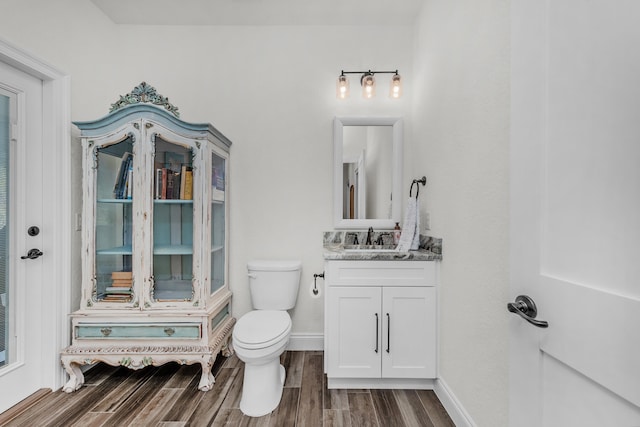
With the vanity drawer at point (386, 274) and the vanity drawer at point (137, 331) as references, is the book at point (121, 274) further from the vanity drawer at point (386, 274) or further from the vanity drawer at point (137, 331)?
the vanity drawer at point (386, 274)

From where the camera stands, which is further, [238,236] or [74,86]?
[238,236]

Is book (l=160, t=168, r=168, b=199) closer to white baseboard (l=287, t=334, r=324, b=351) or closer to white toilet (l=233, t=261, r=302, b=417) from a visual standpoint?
white toilet (l=233, t=261, r=302, b=417)

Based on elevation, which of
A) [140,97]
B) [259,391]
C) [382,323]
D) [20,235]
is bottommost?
[259,391]

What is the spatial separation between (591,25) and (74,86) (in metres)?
2.65

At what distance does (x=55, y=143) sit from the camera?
5.96 feet

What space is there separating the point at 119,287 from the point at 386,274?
176 cm

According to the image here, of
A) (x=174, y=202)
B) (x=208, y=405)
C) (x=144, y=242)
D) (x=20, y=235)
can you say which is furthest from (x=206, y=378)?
(x=20, y=235)

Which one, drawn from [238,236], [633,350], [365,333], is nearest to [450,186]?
[365,333]

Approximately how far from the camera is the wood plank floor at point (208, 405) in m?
1.53

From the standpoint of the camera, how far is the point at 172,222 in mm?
1953

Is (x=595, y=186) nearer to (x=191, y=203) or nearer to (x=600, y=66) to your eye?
(x=600, y=66)

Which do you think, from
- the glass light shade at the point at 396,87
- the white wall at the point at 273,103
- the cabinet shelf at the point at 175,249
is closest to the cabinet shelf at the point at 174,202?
the cabinet shelf at the point at 175,249

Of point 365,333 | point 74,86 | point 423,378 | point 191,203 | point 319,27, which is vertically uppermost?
point 319,27

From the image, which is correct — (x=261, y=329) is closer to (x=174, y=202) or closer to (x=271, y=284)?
(x=271, y=284)
